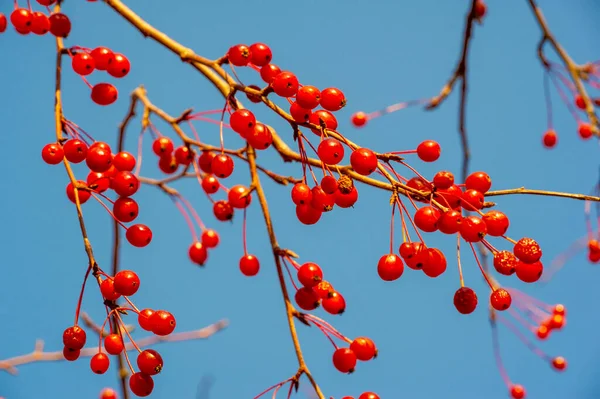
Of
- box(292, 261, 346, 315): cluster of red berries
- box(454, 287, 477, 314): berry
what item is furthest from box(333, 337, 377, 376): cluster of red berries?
box(454, 287, 477, 314): berry

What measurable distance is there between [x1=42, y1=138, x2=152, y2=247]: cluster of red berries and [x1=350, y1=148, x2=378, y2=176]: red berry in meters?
0.66

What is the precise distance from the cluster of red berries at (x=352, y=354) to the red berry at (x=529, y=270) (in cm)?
58

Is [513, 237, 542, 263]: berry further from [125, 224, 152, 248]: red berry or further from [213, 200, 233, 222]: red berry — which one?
[213, 200, 233, 222]: red berry

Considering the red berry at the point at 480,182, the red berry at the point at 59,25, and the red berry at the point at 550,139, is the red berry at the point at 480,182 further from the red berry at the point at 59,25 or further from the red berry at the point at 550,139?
the red berry at the point at 550,139

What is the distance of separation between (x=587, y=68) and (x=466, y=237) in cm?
289

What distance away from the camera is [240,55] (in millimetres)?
1802

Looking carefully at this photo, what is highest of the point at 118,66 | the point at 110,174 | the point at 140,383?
the point at 118,66

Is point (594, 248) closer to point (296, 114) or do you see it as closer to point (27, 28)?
point (296, 114)

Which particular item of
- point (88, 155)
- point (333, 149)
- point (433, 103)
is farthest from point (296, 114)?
point (433, 103)

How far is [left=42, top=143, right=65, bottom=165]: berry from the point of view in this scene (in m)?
→ 1.86

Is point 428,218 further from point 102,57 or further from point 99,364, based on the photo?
point 102,57

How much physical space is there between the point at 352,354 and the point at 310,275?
0.94ft

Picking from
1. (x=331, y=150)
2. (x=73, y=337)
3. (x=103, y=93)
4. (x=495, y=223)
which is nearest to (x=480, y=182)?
(x=495, y=223)

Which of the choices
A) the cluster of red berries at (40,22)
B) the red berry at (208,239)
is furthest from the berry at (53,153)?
the red berry at (208,239)
